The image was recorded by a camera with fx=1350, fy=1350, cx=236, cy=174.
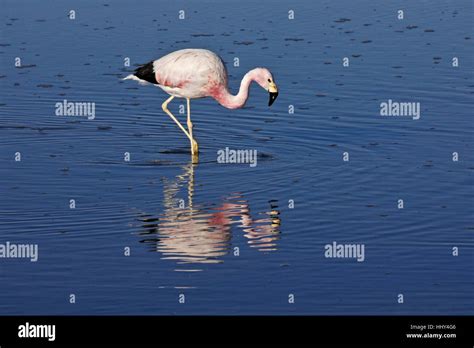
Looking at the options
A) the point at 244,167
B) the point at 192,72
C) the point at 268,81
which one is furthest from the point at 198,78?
the point at 244,167

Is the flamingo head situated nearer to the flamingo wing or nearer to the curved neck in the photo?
the curved neck

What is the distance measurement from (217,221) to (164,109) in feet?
16.5

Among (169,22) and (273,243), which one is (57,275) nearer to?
(273,243)

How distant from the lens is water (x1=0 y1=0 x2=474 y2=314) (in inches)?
567

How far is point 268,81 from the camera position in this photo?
2002 cm

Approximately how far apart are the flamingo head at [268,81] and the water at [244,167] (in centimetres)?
87

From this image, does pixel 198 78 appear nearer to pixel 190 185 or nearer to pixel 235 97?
pixel 235 97

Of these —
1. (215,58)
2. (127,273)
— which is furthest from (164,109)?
(127,273)

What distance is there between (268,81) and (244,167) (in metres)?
1.45

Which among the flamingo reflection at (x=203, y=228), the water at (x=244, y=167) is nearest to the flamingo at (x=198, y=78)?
the water at (x=244, y=167)

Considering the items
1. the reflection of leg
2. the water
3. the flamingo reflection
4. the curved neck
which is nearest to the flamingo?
the curved neck

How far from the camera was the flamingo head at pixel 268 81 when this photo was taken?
19875 mm

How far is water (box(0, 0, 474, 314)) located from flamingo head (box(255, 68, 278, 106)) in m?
0.87

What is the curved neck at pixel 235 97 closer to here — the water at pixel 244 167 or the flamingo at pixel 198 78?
the flamingo at pixel 198 78
